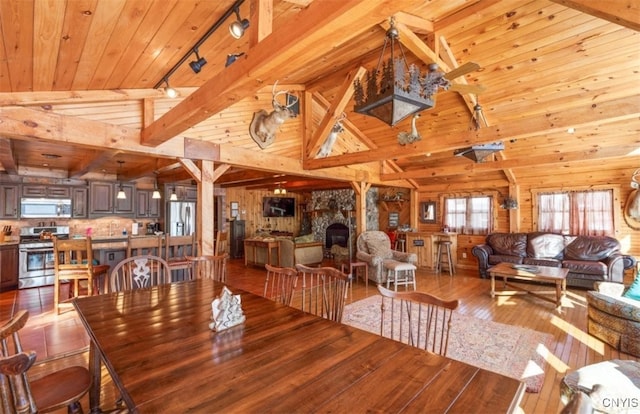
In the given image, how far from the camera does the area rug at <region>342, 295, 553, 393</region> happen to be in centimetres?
274

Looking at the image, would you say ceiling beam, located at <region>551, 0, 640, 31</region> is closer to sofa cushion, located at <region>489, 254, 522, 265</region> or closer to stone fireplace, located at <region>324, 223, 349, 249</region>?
sofa cushion, located at <region>489, 254, 522, 265</region>

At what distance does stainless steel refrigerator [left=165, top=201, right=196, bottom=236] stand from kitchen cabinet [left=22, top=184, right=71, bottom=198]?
208 centimetres

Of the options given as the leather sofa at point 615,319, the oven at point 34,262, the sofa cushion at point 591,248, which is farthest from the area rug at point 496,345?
the oven at point 34,262

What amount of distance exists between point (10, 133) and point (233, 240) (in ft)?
23.8

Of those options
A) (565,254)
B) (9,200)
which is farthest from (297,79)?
(565,254)

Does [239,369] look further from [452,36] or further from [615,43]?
[615,43]

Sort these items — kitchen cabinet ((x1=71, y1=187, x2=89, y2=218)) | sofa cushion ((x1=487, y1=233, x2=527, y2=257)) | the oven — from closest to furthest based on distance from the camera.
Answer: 1. the oven
2. sofa cushion ((x1=487, y1=233, x2=527, y2=257))
3. kitchen cabinet ((x1=71, y1=187, x2=89, y2=218))

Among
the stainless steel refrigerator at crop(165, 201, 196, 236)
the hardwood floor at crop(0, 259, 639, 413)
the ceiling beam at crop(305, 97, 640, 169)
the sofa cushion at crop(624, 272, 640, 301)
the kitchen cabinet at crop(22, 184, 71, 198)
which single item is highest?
the ceiling beam at crop(305, 97, 640, 169)

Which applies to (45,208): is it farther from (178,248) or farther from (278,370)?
(278,370)

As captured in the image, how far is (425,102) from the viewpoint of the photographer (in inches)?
94.8

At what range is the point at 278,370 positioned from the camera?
120 centimetres

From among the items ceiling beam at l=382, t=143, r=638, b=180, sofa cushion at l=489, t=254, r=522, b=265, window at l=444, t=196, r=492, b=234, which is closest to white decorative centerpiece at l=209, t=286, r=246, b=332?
ceiling beam at l=382, t=143, r=638, b=180

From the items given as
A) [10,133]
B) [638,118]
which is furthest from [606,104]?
[10,133]

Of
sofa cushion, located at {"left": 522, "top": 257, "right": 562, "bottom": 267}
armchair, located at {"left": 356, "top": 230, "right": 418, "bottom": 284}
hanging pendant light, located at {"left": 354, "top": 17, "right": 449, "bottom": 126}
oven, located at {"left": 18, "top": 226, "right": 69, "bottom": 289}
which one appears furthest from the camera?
sofa cushion, located at {"left": 522, "top": 257, "right": 562, "bottom": 267}
